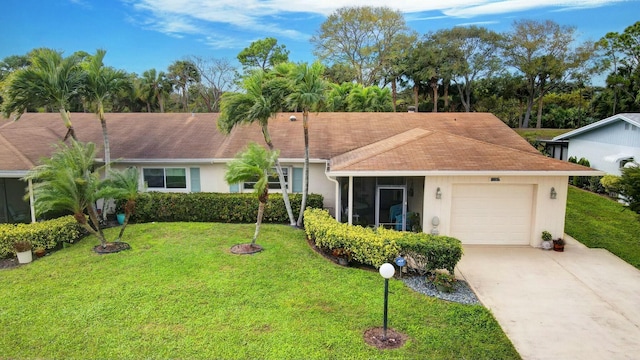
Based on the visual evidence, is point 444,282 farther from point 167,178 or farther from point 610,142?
→ point 610,142

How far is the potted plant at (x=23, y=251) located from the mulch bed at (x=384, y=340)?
945 centimetres

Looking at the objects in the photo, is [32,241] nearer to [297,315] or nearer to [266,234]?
[266,234]

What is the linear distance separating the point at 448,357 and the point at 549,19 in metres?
47.6

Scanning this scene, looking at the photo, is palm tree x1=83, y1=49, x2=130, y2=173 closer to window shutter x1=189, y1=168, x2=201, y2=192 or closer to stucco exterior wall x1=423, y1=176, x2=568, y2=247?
window shutter x1=189, y1=168, x2=201, y2=192

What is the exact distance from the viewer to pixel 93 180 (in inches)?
460

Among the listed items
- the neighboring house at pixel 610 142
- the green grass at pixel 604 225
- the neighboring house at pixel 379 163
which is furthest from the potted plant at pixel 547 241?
the neighboring house at pixel 610 142

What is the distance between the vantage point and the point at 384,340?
7141mm

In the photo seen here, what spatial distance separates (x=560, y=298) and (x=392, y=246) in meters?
3.67

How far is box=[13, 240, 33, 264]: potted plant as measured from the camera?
11.2m

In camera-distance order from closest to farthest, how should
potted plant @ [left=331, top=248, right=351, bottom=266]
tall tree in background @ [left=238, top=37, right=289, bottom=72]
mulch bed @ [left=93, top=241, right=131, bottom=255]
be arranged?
potted plant @ [left=331, top=248, right=351, bottom=266]
mulch bed @ [left=93, top=241, right=131, bottom=255]
tall tree in background @ [left=238, top=37, right=289, bottom=72]

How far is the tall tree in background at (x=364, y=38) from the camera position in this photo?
158 ft

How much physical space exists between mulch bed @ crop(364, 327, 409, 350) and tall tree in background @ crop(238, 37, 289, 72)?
4826 cm

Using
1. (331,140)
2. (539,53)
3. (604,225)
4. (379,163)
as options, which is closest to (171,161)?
(331,140)

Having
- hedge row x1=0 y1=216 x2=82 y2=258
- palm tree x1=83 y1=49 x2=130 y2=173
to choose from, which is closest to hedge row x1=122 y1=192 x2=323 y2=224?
palm tree x1=83 y1=49 x2=130 y2=173
